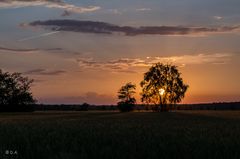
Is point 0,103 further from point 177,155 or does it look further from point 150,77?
point 177,155

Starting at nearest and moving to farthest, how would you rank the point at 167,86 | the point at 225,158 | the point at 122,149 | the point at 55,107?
the point at 225,158, the point at 122,149, the point at 167,86, the point at 55,107

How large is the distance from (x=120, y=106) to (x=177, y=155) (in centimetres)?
11240

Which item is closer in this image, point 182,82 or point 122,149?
point 122,149

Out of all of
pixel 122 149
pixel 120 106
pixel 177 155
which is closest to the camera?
pixel 177 155

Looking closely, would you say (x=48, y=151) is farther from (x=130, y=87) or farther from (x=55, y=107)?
(x=55, y=107)

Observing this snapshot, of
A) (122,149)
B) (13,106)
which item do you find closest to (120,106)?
(13,106)

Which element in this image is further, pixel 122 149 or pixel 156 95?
pixel 156 95

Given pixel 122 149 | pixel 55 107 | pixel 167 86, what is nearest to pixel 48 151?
pixel 122 149

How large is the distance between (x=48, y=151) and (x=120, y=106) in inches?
4417

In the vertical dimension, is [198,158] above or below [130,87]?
below

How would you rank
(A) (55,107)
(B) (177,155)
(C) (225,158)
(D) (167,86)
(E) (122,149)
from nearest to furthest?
(C) (225,158), (B) (177,155), (E) (122,149), (D) (167,86), (A) (55,107)

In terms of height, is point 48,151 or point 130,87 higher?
point 130,87

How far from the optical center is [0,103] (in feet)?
393

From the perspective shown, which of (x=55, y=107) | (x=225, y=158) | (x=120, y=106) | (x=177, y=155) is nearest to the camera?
(x=225, y=158)
